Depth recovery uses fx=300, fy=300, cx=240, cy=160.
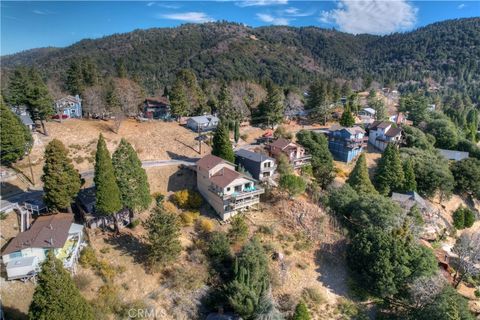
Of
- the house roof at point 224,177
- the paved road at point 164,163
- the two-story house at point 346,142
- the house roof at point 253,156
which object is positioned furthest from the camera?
the two-story house at point 346,142

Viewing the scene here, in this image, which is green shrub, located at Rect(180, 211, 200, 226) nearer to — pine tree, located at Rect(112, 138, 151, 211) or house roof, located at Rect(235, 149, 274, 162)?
pine tree, located at Rect(112, 138, 151, 211)

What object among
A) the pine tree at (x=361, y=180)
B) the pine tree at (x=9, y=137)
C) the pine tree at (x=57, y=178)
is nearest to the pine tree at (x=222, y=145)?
the pine tree at (x=57, y=178)

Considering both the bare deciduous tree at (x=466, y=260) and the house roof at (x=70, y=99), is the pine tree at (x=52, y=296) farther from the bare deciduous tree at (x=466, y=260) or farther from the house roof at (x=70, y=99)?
the house roof at (x=70, y=99)

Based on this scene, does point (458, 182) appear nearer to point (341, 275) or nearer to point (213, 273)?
point (341, 275)

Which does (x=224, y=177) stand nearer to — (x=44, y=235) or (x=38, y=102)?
(x=44, y=235)

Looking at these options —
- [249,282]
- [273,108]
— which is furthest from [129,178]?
[273,108]

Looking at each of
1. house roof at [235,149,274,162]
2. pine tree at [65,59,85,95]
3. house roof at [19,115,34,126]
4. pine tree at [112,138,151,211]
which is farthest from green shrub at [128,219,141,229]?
pine tree at [65,59,85,95]
